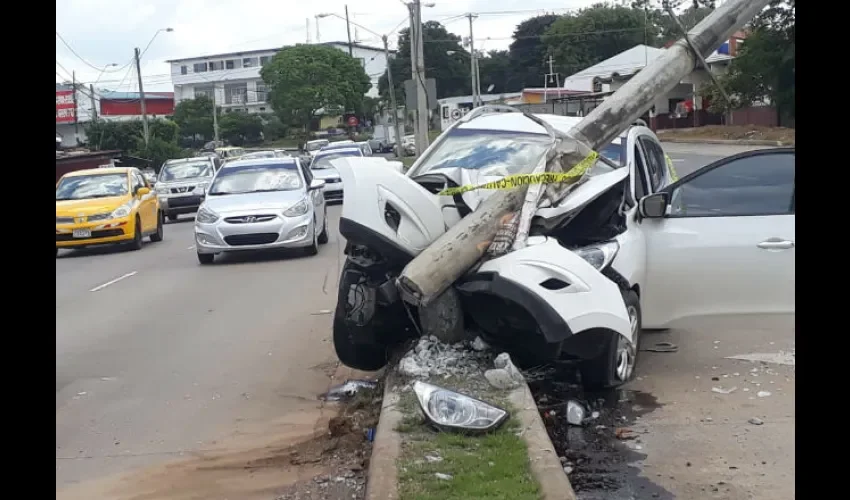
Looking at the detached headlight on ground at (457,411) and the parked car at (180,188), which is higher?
the parked car at (180,188)

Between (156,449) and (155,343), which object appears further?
(155,343)

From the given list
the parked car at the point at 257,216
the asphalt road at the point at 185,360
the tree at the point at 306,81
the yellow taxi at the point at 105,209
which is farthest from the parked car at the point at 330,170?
the tree at the point at 306,81

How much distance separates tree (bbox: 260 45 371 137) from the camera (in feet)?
269

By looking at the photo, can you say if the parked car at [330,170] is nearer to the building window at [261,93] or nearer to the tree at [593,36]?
the tree at [593,36]

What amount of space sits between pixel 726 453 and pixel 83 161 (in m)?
43.2

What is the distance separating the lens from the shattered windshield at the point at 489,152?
7.85 metres

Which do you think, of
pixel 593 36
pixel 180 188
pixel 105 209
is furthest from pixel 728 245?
pixel 593 36

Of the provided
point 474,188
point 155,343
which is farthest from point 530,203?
point 155,343

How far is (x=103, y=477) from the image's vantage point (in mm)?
5914

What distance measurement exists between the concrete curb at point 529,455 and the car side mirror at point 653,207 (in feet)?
6.39

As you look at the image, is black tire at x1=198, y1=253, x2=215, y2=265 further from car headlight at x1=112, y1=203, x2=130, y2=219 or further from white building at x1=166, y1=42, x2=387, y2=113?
white building at x1=166, y1=42, x2=387, y2=113

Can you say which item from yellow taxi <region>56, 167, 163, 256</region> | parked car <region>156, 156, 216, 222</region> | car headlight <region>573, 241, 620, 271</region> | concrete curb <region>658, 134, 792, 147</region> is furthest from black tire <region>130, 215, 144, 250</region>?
concrete curb <region>658, 134, 792, 147</region>
